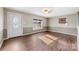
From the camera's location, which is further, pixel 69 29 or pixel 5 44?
pixel 69 29

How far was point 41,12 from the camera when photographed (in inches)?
45.8

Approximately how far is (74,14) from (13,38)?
3.02 ft

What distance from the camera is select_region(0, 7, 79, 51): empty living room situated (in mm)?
1082

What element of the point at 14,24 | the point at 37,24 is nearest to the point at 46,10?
the point at 37,24

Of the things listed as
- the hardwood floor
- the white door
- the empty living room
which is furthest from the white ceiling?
the hardwood floor

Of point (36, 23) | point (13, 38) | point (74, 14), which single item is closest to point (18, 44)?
point (13, 38)

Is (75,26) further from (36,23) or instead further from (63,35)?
(36,23)

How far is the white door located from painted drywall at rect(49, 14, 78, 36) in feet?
1.55

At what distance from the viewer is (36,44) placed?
114 centimetres

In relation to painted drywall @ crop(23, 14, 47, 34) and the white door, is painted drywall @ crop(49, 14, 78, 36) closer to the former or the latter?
painted drywall @ crop(23, 14, 47, 34)

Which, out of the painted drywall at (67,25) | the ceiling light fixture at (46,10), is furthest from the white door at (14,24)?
the painted drywall at (67,25)
